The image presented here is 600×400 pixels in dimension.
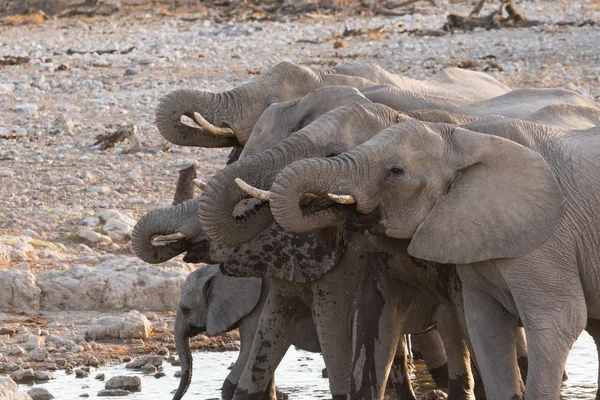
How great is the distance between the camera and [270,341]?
689 cm

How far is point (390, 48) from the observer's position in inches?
A: 736

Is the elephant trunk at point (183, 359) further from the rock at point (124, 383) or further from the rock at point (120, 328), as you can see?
the rock at point (120, 328)

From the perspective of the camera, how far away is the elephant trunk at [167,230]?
21.7ft

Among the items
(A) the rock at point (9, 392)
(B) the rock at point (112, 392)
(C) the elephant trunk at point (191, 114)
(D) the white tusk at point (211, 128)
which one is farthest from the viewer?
(C) the elephant trunk at point (191, 114)

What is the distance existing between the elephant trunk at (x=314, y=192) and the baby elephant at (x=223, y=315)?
1.60 metres

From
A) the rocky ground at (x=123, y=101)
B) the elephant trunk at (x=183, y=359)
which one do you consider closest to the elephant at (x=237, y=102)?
the elephant trunk at (x=183, y=359)

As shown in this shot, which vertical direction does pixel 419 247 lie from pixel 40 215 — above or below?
above

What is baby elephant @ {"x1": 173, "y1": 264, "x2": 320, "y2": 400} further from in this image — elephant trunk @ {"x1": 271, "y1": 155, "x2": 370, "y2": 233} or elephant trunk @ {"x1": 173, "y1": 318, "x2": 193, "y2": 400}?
elephant trunk @ {"x1": 271, "y1": 155, "x2": 370, "y2": 233}

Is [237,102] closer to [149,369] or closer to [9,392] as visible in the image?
[149,369]

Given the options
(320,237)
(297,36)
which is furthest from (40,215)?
(297,36)

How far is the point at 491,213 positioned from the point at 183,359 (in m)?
2.34

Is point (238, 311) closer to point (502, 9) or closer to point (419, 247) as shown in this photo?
point (419, 247)

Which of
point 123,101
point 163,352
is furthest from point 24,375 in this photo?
point 123,101

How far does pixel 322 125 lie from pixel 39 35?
55.7ft
